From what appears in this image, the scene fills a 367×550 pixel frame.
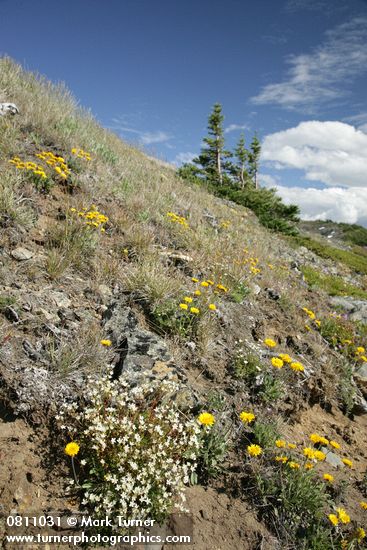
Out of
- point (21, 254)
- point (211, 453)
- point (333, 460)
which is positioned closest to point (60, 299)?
point (21, 254)

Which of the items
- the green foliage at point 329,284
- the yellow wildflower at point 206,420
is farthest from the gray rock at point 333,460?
the green foliage at point 329,284

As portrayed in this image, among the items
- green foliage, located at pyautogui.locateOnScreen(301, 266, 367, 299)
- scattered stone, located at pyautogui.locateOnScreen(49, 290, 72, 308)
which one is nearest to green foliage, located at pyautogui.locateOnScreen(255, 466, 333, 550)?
scattered stone, located at pyautogui.locateOnScreen(49, 290, 72, 308)

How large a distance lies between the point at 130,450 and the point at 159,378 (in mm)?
744

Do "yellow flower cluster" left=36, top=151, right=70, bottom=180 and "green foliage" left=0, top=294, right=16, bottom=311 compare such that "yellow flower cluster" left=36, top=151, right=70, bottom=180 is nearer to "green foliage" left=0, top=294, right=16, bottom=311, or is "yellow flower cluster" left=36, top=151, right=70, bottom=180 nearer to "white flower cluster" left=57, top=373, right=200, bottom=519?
"green foliage" left=0, top=294, right=16, bottom=311

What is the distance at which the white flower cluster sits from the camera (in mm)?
2414

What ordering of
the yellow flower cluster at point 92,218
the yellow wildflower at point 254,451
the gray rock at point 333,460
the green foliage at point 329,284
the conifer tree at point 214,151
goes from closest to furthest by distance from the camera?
the yellow wildflower at point 254,451 < the gray rock at point 333,460 < the yellow flower cluster at point 92,218 < the green foliage at point 329,284 < the conifer tree at point 214,151

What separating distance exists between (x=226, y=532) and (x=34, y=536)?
131 centimetres

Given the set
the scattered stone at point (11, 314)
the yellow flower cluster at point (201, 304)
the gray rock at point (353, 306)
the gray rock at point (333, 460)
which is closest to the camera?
the scattered stone at point (11, 314)

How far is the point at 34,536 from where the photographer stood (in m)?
2.17

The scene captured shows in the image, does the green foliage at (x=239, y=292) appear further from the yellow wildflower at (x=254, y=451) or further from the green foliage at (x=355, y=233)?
the green foliage at (x=355, y=233)

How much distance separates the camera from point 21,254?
411cm

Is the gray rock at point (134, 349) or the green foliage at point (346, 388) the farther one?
the green foliage at point (346, 388)

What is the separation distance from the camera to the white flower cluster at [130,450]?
241 centimetres

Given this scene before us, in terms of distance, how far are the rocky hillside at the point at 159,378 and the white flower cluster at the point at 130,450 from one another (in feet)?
0.05
